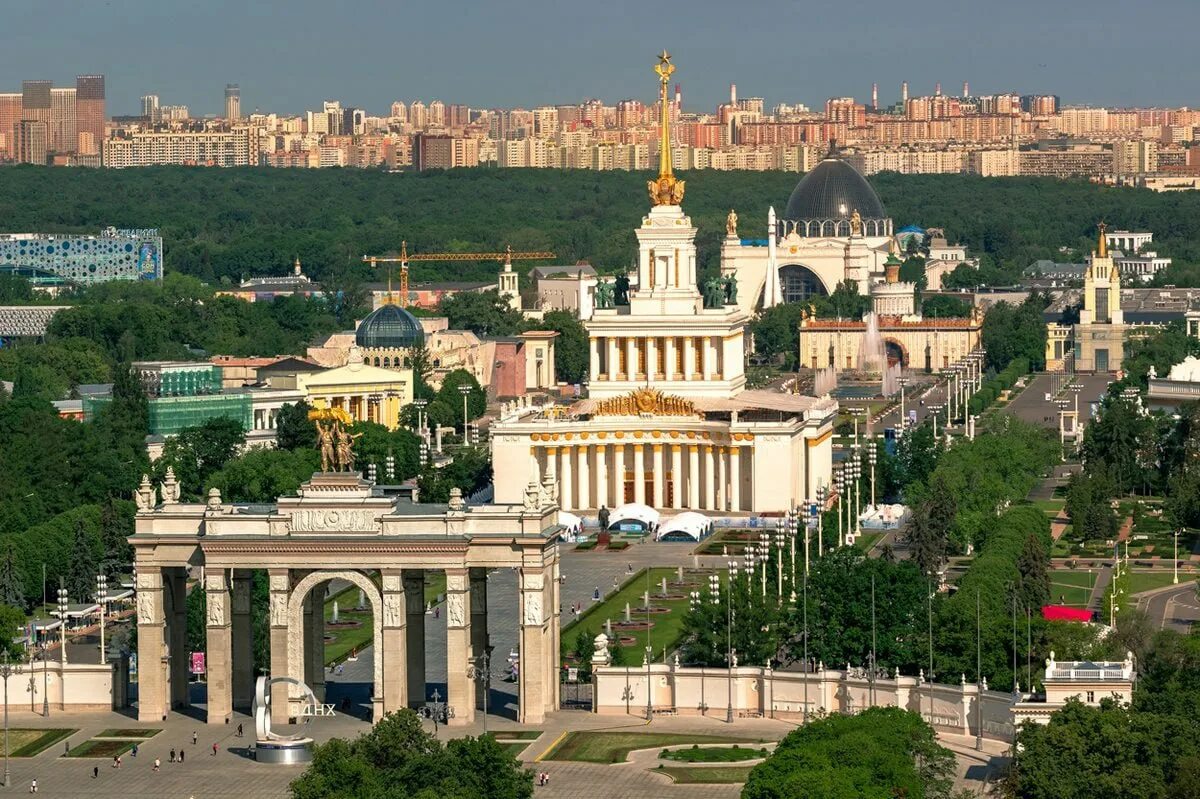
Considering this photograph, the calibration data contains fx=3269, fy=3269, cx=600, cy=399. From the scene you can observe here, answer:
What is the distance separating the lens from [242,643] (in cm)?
6069

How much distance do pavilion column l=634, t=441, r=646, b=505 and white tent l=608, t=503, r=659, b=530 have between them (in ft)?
10.9

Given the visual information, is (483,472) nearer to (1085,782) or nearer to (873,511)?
(873,511)

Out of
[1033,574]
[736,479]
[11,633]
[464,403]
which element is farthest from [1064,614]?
[464,403]

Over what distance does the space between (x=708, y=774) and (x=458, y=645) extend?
6166 mm

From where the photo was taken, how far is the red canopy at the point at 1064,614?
67.0m

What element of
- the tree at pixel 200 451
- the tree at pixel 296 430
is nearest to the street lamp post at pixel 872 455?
the tree at pixel 296 430

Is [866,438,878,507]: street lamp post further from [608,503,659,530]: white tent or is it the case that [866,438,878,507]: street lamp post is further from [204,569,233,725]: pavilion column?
[204,569,233,725]: pavilion column

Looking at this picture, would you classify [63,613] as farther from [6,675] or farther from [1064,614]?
[1064,614]

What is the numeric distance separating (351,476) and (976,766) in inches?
498

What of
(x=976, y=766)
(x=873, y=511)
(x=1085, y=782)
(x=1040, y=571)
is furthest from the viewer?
(x=873, y=511)

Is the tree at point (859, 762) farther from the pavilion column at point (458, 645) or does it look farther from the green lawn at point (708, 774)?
the pavilion column at point (458, 645)

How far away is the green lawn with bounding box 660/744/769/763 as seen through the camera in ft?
184

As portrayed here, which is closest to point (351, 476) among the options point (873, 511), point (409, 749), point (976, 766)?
point (409, 749)

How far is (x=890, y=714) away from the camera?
5366 centimetres
